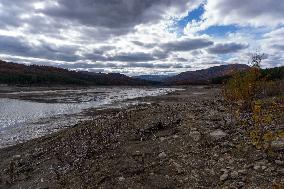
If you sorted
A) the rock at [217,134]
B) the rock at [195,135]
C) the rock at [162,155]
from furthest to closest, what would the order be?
1. the rock at [195,135]
2. the rock at [217,134]
3. the rock at [162,155]

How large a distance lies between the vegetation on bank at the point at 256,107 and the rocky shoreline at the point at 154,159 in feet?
Result: 1.29

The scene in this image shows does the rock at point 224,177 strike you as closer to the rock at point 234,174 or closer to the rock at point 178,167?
the rock at point 234,174

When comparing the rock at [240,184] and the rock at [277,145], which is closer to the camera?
the rock at [240,184]

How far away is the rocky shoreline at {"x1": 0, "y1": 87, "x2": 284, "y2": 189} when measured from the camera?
32.9 ft

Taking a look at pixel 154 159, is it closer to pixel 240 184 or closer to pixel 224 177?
pixel 224 177

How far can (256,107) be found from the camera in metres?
10.9

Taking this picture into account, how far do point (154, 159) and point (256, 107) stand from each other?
141 inches

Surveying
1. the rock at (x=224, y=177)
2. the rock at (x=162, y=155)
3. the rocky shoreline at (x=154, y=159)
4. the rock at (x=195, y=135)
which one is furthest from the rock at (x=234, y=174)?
the rock at (x=195, y=135)

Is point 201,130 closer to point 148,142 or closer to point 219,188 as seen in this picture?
point 148,142

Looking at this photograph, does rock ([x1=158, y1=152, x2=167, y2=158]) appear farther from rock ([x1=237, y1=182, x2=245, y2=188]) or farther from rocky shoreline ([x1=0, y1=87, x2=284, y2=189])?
rock ([x1=237, y1=182, x2=245, y2=188])

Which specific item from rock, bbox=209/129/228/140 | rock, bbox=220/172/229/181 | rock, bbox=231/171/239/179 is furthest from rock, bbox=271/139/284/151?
rock, bbox=209/129/228/140

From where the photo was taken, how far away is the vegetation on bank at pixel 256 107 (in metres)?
11.1

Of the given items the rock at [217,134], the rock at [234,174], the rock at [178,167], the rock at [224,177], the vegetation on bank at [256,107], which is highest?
the vegetation on bank at [256,107]

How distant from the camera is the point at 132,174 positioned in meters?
11.3
